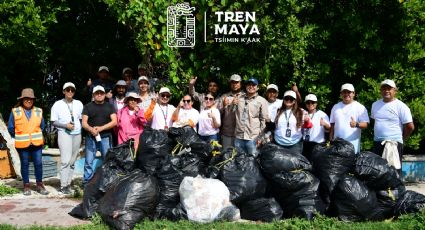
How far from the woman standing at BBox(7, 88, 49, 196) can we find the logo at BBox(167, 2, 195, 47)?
2416 millimetres

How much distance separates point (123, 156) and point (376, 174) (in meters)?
3.21

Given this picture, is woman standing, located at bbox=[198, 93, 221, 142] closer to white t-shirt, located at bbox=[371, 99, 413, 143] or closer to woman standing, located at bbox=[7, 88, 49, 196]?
white t-shirt, located at bbox=[371, 99, 413, 143]

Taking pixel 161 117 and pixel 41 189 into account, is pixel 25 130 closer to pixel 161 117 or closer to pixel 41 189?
pixel 41 189

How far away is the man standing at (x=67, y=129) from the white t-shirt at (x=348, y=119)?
384 centimetres

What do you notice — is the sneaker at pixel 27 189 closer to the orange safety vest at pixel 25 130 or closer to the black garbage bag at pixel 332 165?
the orange safety vest at pixel 25 130

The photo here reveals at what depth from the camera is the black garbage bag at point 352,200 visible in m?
5.48

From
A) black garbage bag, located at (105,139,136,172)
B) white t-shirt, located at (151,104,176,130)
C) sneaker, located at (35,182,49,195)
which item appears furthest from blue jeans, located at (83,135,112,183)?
black garbage bag, located at (105,139,136,172)

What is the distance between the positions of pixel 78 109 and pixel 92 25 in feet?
11.6

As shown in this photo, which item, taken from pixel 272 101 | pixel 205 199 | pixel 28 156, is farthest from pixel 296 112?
pixel 28 156

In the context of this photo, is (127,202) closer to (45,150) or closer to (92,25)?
(45,150)

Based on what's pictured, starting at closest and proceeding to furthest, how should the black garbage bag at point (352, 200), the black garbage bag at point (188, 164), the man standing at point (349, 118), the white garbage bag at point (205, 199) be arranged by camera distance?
the white garbage bag at point (205, 199), the black garbage bag at point (352, 200), the black garbage bag at point (188, 164), the man standing at point (349, 118)

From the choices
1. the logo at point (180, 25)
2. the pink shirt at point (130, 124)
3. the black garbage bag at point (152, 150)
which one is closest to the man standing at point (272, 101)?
the black garbage bag at point (152, 150)

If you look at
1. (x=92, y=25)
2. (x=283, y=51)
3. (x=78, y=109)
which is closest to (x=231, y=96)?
(x=283, y=51)

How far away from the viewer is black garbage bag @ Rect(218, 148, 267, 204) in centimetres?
561
